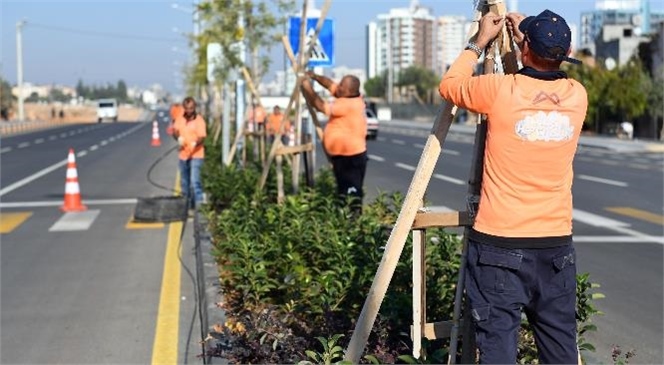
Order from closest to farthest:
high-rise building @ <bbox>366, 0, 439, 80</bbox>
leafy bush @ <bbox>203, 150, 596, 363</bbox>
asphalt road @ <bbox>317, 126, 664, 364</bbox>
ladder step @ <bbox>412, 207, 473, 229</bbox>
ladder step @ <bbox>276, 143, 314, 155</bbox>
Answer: ladder step @ <bbox>412, 207, 473, 229</bbox> → leafy bush @ <bbox>203, 150, 596, 363</bbox> → asphalt road @ <bbox>317, 126, 664, 364</bbox> → ladder step @ <bbox>276, 143, 314, 155</bbox> → high-rise building @ <bbox>366, 0, 439, 80</bbox>

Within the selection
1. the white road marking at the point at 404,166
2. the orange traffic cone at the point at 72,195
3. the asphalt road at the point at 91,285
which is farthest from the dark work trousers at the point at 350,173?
the white road marking at the point at 404,166

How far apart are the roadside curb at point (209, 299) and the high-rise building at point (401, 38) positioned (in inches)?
6369

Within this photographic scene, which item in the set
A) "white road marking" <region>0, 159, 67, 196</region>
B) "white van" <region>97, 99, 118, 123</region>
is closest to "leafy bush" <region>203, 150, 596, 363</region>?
"white road marking" <region>0, 159, 67, 196</region>

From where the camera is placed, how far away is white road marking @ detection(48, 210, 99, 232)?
13055 mm

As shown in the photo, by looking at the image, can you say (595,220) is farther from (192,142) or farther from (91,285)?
(91,285)

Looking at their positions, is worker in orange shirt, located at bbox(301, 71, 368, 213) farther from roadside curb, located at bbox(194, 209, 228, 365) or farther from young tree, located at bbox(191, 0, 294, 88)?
young tree, located at bbox(191, 0, 294, 88)

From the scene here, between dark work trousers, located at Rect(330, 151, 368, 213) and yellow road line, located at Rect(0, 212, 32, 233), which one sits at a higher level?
dark work trousers, located at Rect(330, 151, 368, 213)

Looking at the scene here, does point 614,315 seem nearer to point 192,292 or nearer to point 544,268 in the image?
point 192,292

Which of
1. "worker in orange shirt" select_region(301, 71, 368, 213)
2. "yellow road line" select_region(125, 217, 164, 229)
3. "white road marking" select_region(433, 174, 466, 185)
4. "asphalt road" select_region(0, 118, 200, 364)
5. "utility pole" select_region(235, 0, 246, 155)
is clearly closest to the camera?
"asphalt road" select_region(0, 118, 200, 364)

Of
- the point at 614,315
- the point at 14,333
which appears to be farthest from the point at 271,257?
the point at 614,315

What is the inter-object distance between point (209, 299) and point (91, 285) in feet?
6.81

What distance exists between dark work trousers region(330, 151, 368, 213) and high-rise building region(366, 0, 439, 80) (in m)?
162

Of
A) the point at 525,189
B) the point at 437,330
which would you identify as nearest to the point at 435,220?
the point at 437,330

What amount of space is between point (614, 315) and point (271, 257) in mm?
2835
